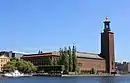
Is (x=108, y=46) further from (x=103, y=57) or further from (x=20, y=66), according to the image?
(x=20, y=66)

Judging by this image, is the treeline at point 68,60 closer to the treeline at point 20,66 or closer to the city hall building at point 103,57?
the treeline at point 20,66

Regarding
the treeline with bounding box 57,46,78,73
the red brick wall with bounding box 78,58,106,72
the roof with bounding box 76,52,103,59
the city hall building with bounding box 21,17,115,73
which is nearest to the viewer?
the treeline with bounding box 57,46,78,73

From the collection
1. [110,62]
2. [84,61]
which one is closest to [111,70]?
[110,62]

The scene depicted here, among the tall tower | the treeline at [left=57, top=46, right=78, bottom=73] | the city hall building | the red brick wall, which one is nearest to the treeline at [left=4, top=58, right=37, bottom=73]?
the treeline at [left=57, top=46, right=78, bottom=73]

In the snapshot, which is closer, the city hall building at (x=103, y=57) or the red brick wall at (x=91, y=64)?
the red brick wall at (x=91, y=64)

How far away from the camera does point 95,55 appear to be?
643ft

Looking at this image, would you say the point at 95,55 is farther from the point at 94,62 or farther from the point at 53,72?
the point at 53,72

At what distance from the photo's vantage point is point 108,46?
7131 inches

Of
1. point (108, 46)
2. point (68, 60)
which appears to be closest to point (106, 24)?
point (108, 46)

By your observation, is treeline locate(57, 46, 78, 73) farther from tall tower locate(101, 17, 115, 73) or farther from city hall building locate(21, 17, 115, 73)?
tall tower locate(101, 17, 115, 73)

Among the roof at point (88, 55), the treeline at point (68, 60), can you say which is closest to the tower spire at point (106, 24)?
the roof at point (88, 55)

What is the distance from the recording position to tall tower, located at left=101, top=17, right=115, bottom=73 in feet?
597

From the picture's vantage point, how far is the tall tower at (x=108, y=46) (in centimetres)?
18200

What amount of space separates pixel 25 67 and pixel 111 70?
65878 mm
